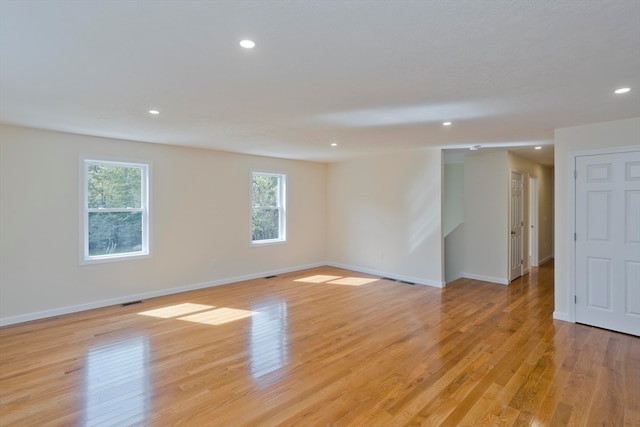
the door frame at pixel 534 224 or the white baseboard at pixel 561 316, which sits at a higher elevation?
the door frame at pixel 534 224

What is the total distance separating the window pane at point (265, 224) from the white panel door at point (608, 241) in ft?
16.7

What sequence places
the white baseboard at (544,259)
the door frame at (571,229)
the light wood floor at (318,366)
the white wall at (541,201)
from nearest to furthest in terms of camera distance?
the light wood floor at (318,366)
the door frame at (571,229)
the white wall at (541,201)
the white baseboard at (544,259)

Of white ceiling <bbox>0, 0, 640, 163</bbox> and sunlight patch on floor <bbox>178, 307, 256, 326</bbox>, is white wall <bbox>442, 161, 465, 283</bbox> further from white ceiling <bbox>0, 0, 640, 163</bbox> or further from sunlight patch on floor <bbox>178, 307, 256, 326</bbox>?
sunlight patch on floor <bbox>178, 307, 256, 326</bbox>

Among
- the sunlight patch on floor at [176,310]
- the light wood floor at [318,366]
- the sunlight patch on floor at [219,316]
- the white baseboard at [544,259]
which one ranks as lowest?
the light wood floor at [318,366]

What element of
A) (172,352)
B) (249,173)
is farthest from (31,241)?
(249,173)

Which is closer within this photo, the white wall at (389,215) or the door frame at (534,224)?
the white wall at (389,215)

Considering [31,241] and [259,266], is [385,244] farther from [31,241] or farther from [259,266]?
[31,241]

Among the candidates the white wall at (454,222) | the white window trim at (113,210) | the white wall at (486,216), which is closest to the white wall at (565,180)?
the white wall at (486,216)

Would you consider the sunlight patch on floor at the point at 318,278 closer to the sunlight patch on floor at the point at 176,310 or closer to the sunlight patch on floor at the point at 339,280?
the sunlight patch on floor at the point at 339,280

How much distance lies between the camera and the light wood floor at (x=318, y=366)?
229cm

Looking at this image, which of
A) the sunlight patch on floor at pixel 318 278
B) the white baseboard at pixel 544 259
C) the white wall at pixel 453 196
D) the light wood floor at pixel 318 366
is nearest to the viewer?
the light wood floor at pixel 318 366

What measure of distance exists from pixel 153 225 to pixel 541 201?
27.6ft

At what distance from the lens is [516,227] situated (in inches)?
245

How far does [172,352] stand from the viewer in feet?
10.6
